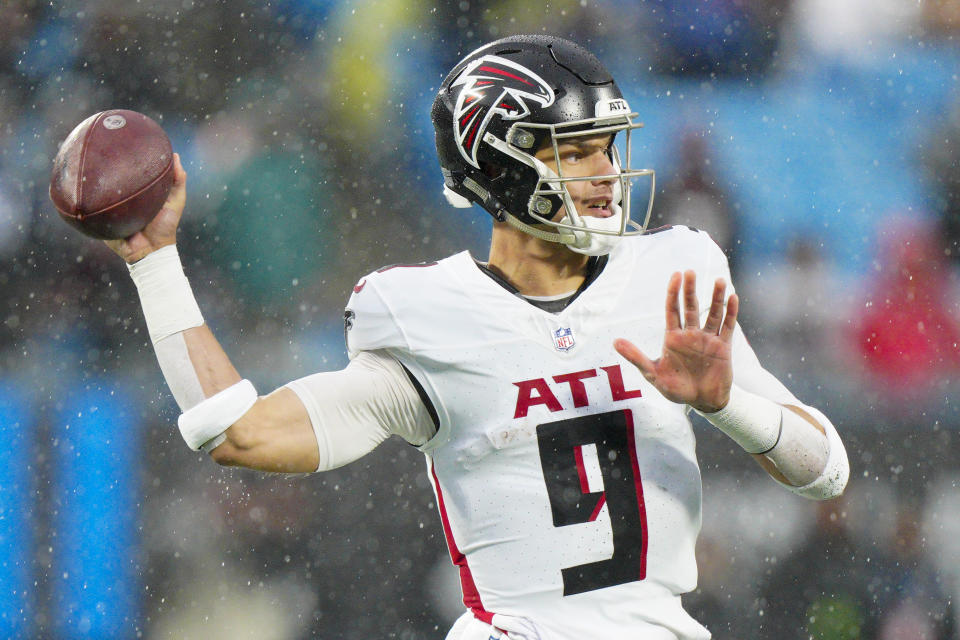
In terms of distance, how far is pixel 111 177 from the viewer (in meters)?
1.67

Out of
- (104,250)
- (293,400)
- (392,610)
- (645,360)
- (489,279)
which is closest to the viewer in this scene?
(645,360)

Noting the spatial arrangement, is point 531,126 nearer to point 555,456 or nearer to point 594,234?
point 594,234

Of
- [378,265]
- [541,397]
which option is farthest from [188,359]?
[378,265]

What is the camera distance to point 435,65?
4.16 metres

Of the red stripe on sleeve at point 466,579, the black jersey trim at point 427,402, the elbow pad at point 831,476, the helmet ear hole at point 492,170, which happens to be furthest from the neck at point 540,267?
the elbow pad at point 831,476

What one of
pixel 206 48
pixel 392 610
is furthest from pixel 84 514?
pixel 206 48

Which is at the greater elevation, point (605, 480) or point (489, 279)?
point (489, 279)

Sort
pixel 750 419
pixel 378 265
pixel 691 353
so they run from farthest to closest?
pixel 378 265 → pixel 750 419 → pixel 691 353

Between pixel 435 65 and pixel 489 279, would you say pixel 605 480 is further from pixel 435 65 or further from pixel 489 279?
pixel 435 65

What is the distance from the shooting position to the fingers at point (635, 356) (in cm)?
157

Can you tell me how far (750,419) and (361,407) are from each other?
0.64 meters

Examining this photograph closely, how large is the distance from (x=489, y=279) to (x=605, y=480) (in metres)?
0.42

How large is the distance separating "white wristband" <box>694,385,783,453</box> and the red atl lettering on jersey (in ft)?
0.52

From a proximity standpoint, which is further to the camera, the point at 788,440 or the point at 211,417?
the point at 788,440
